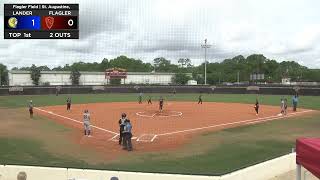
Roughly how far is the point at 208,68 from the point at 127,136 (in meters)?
109

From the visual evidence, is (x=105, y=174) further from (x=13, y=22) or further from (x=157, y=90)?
(x=157, y=90)

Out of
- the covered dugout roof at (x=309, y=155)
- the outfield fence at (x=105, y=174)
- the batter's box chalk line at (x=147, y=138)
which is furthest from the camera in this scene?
the batter's box chalk line at (x=147, y=138)

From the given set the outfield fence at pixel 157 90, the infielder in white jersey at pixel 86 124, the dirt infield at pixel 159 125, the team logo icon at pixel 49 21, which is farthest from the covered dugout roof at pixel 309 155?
the outfield fence at pixel 157 90

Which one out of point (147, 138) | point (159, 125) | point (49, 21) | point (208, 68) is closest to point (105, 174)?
point (49, 21)

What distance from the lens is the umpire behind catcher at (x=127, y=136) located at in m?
19.4

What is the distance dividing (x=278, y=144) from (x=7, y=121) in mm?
20822

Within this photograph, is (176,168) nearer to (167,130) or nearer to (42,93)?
(167,130)

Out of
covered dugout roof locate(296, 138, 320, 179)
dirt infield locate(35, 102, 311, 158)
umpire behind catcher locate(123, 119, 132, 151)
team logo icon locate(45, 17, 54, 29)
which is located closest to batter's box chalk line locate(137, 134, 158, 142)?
dirt infield locate(35, 102, 311, 158)

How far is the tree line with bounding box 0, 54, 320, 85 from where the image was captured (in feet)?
305

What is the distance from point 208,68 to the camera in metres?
127

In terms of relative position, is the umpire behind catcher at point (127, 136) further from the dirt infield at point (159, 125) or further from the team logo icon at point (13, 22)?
the team logo icon at point (13, 22)

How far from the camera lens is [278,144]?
72.0 feet
